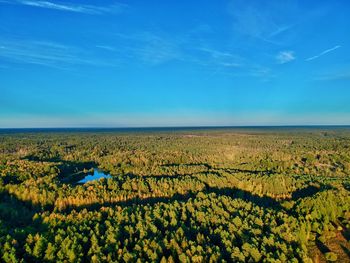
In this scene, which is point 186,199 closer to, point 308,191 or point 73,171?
point 308,191

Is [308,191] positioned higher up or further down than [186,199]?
higher up

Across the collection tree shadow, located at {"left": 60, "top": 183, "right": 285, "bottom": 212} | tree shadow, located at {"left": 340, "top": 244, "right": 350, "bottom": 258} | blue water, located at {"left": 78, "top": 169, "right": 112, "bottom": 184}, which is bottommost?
tree shadow, located at {"left": 340, "top": 244, "right": 350, "bottom": 258}

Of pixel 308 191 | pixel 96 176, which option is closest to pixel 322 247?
pixel 308 191

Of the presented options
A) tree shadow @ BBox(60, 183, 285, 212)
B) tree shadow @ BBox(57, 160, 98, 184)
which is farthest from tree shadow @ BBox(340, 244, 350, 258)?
tree shadow @ BBox(57, 160, 98, 184)

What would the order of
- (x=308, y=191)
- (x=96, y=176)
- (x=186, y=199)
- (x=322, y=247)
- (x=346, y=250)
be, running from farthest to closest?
(x=96, y=176) < (x=308, y=191) < (x=186, y=199) < (x=322, y=247) < (x=346, y=250)

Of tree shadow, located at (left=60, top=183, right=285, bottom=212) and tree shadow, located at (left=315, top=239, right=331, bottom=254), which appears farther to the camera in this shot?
tree shadow, located at (left=60, top=183, right=285, bottom=212)

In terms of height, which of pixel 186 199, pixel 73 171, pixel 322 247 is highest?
pixel 73 171

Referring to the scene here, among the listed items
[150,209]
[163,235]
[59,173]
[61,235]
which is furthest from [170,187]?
[59,173]

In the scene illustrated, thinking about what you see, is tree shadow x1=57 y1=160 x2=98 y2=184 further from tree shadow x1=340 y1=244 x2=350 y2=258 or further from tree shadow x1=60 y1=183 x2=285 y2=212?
tree shadow x1=340 y1=244 x2=350 y2=258

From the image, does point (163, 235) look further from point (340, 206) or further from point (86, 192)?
point (340, 206)

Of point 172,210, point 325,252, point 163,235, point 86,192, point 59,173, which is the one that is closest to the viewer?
Result: point 163,235

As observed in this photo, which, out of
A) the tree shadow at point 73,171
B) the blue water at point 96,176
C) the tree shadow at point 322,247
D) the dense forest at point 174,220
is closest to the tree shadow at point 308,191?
the dense forest at point 174,220
